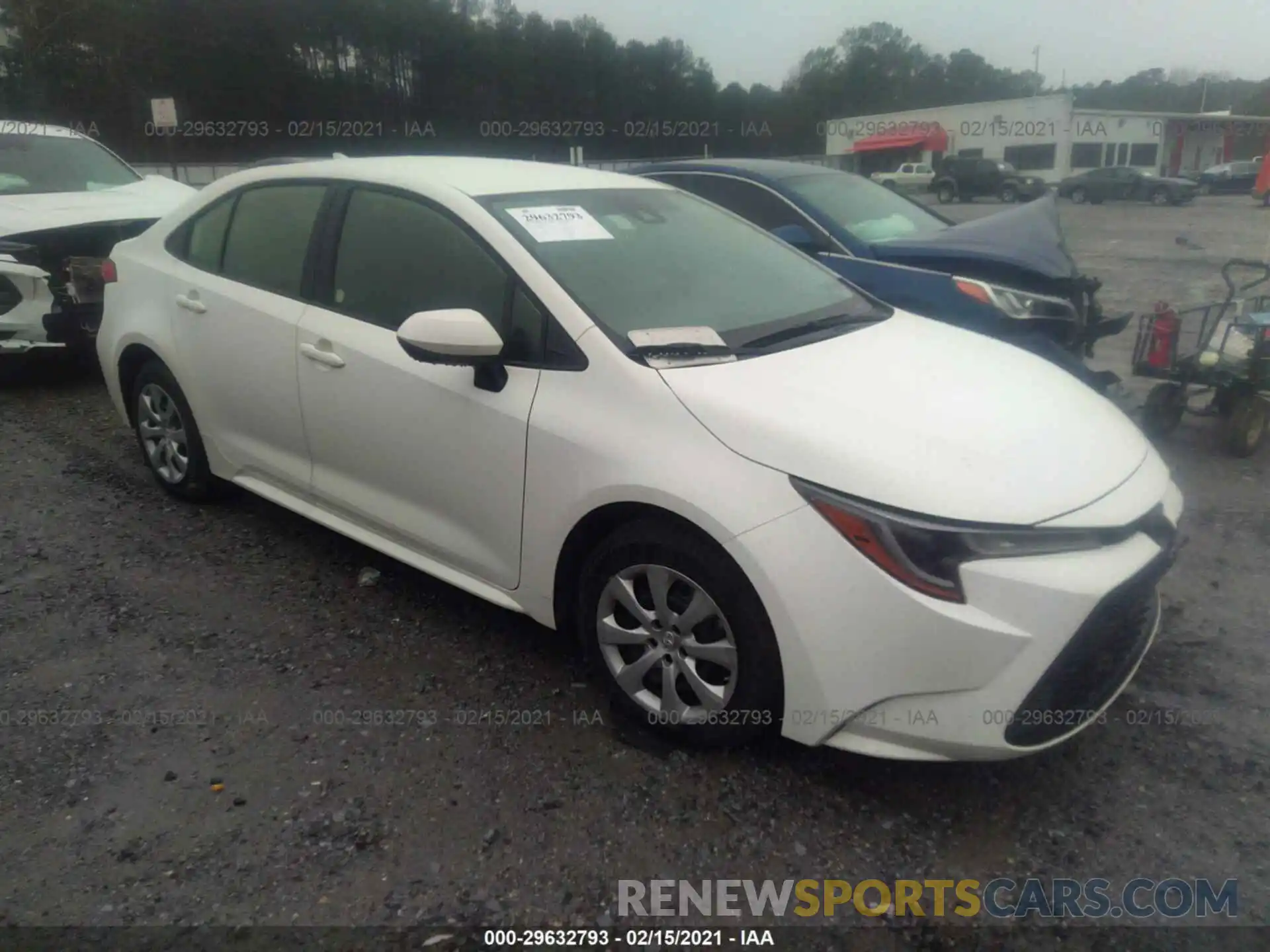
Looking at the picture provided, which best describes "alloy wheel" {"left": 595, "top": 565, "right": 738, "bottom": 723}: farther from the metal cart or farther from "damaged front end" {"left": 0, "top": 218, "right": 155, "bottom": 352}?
"damaged front end" {"left": 0, "top": 218, "right": 155, "bottom": 352}

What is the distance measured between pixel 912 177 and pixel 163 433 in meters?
45.0

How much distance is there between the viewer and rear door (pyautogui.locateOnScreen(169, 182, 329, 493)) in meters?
3.56

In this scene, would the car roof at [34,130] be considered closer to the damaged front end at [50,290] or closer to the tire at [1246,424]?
the damaged front end at [50,290]

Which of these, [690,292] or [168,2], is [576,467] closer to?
[690,292]

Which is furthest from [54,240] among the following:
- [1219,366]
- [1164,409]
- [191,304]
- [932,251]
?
[1219,366]

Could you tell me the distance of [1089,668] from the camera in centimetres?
237

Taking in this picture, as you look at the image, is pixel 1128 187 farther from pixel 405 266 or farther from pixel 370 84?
pixel 405 266

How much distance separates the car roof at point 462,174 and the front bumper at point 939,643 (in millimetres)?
1683

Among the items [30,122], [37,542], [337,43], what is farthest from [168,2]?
[37,542]

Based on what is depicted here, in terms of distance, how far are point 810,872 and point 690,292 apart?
1.75m

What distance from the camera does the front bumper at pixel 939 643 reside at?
2.22 meters

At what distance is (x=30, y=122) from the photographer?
25.9 feet

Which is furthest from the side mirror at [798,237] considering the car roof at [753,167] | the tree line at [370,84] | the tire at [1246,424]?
the tree line at [370,84]

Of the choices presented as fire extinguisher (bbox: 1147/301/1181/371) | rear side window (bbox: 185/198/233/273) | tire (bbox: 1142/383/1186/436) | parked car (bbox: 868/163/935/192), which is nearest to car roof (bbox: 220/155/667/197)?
rear side window (bbox: 185/198/233/273)
